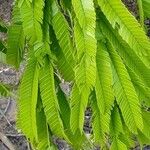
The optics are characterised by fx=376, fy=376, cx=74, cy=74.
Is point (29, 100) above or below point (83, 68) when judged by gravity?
below

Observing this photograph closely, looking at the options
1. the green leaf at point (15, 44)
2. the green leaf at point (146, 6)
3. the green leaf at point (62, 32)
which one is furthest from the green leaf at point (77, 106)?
the green leaf at point (146, 6)

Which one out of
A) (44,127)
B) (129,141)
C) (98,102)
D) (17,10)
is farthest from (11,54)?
(129,141)

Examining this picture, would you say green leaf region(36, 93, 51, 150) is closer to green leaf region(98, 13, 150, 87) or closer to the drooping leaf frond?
the drooping leaf frond

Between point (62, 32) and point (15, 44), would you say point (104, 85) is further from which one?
point (15, 44)

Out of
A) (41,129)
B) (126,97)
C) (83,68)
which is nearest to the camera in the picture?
(83,68)

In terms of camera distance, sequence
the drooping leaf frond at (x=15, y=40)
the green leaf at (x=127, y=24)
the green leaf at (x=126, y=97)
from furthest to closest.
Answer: the drooping leaf frond at (x=15, y=40)
the green leaf at (x=126, y=97)
the green leaf at (x=127, y=24)

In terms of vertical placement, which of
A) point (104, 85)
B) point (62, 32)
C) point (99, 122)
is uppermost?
point (62, 32)

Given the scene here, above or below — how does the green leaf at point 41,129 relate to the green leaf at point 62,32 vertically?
below

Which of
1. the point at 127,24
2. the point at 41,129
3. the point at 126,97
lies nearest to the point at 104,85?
the point at 126,97

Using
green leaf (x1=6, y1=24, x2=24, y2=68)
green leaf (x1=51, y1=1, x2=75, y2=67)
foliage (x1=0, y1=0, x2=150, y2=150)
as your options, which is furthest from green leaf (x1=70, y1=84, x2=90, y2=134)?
green leaf (x1=6, y1=24, x2=24, y2=68)

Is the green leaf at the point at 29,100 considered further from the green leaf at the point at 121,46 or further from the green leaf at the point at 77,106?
the green leaf at the point at 121,46
